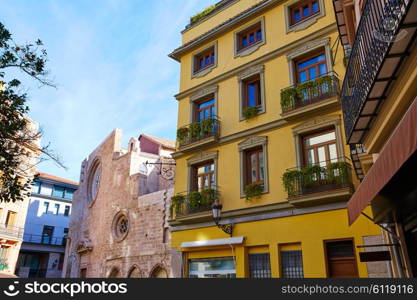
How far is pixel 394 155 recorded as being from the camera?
4.86 meters

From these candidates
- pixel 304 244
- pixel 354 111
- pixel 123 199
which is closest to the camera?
pixel 354 111

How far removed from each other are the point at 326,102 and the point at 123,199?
805 inches

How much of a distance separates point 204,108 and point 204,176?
3.29m

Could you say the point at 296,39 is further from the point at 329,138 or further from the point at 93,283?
the point at 93,283

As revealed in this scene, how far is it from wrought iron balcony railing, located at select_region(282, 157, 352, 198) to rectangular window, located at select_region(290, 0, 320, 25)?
20.0 feet

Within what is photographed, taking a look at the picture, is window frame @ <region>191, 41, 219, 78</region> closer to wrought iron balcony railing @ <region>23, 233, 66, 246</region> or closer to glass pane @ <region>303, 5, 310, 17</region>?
glass pane @ <region>303, 5, 310, 17</region>

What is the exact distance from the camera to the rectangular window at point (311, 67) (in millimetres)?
13305

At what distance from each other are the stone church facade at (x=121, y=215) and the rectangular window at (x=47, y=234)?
12.0 metres

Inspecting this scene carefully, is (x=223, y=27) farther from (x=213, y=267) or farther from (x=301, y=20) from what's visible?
Answer: (x=213, y=267)

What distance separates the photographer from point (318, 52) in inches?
534

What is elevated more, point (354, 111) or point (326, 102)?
point (326, 102)

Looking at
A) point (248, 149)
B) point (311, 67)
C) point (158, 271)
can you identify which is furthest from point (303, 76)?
point (158, 271)

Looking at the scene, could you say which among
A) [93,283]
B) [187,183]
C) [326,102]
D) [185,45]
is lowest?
[93,283]

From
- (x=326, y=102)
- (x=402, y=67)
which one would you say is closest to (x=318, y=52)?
(x=326, y=102)
